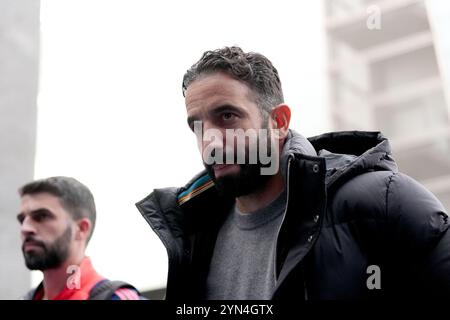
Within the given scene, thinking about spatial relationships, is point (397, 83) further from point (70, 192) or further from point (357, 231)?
point (357, 231)

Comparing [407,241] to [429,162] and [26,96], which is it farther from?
[429,162]

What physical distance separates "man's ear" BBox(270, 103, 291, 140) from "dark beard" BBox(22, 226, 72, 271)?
93 cm

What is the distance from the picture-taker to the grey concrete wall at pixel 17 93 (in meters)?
5.30

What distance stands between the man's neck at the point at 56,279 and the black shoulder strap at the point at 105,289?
169 mm

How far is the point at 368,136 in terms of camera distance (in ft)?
4.56

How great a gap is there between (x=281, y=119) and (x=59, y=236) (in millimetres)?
951

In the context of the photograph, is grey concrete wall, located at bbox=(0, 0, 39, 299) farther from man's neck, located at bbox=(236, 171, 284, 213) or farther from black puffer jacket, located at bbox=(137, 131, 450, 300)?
black puffer jacket, located at bbox=(137, 131, 450, 300)

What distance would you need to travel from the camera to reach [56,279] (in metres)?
1.89

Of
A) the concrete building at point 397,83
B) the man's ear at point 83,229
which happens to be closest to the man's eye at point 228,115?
the man's ear at point 83,229

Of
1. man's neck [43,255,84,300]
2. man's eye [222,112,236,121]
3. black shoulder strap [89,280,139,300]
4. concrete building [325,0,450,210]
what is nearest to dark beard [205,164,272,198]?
man's eye [222,112,236,121]

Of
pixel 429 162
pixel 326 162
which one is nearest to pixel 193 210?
pixel 326 162

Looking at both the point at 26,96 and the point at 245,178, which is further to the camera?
the point at 26,96

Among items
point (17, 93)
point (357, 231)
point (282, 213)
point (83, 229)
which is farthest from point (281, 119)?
point (17, 93)

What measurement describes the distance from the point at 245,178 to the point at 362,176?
10.9 inches
